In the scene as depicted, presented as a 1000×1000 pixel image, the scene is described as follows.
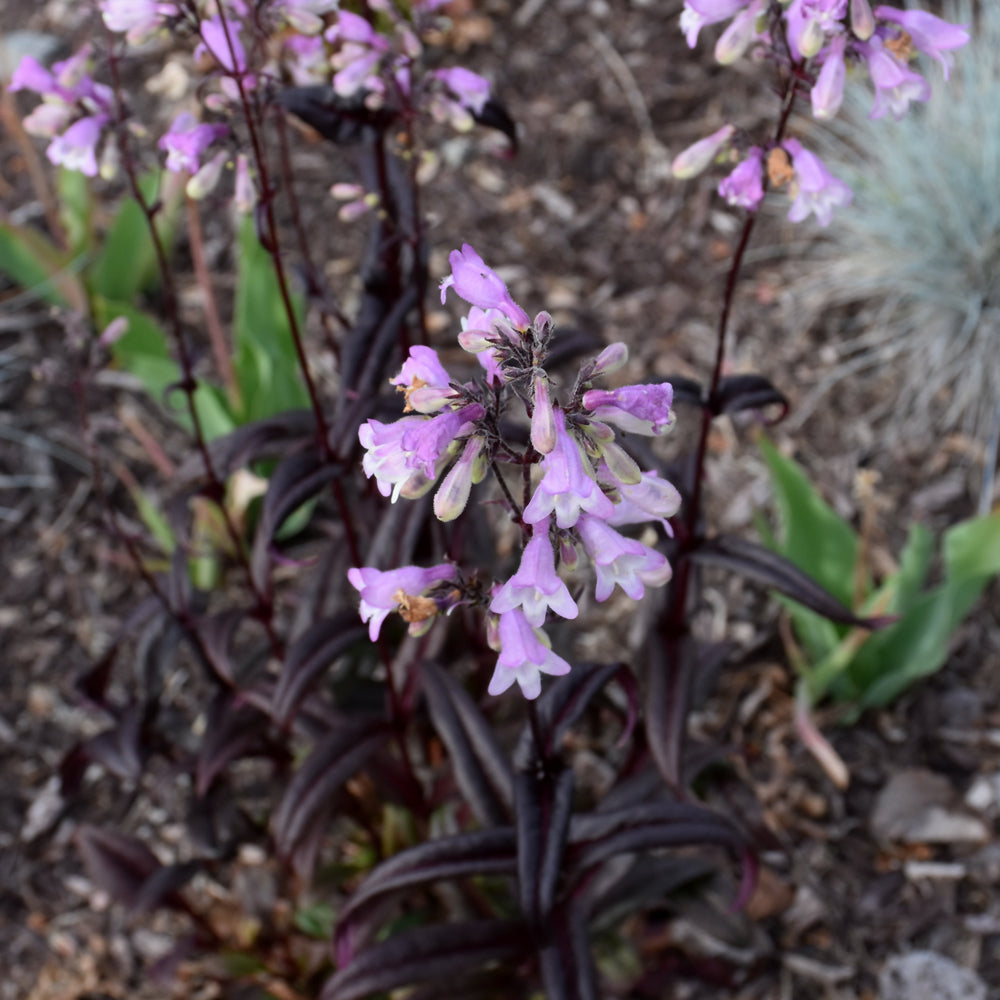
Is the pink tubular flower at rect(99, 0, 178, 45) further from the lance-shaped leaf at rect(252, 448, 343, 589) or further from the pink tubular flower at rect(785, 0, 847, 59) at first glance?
the pink tubular flower at rect(785, 0, 847, 59)

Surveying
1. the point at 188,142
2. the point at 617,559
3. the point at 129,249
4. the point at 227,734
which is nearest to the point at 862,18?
the point at 617,559

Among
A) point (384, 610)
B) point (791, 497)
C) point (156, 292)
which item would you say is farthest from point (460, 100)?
point (156, 292)

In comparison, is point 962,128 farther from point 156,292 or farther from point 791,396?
point 156,292

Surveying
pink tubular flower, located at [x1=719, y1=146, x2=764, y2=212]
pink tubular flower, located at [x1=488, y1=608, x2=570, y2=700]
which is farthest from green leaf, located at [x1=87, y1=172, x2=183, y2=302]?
pink tubular flower, located at [x1=488, y1=608, x2=570, y2=700]

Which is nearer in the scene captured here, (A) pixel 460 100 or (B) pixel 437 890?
(A) pixel 460 100

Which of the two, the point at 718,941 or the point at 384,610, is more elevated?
the point at 384,610

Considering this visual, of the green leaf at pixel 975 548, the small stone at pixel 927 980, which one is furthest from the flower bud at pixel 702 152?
the small stone at pixel 927 980

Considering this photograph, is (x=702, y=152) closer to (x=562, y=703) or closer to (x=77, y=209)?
(x=562, y=703)
